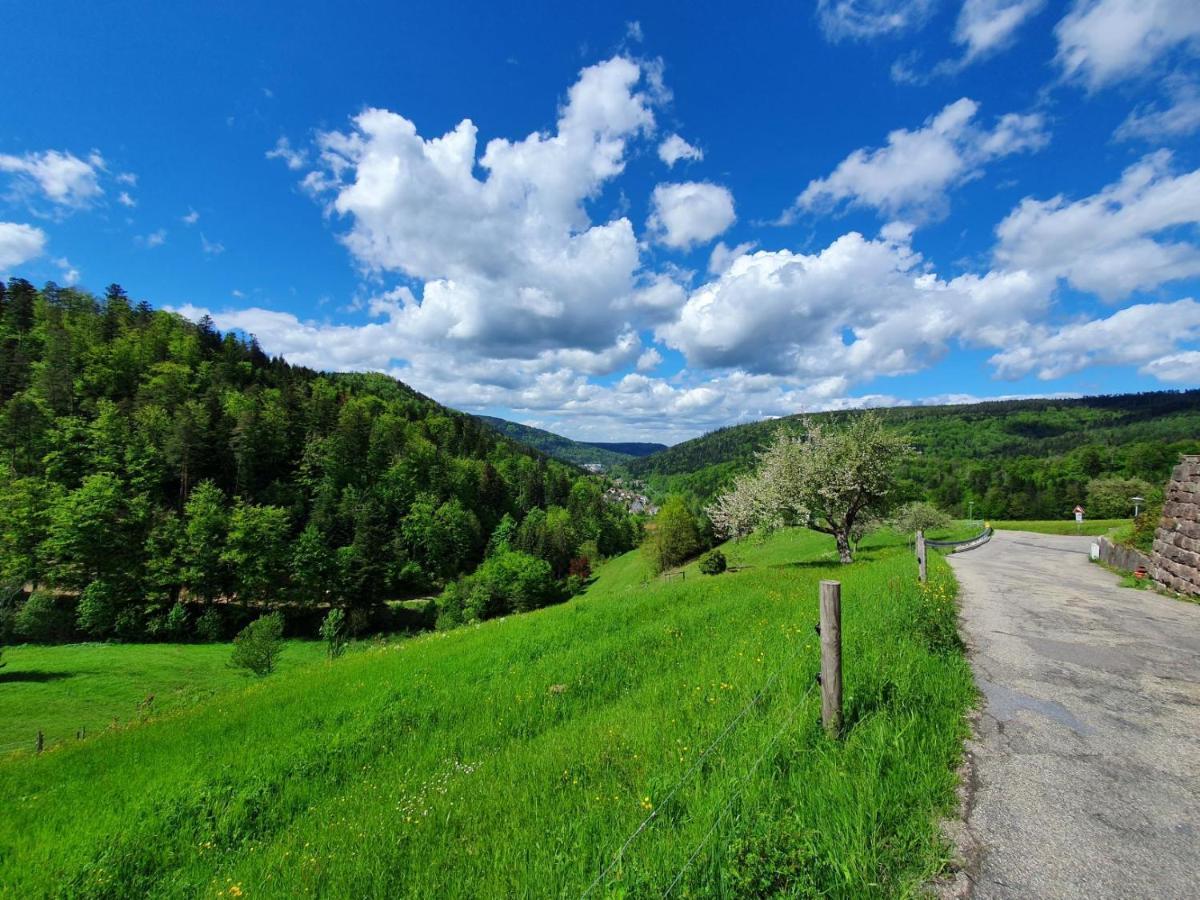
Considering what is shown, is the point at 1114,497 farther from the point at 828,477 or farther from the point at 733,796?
the point at 733,796

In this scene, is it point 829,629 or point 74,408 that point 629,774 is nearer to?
point 829,629

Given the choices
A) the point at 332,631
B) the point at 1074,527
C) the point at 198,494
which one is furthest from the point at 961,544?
the point at 198,494

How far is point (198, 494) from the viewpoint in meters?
62.2

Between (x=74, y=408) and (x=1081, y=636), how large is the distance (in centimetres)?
11434

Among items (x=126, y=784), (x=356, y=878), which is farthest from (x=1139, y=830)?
(x=126, y=784)

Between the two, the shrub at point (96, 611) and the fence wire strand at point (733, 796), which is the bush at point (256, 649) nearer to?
the shrub at point (96, 611)

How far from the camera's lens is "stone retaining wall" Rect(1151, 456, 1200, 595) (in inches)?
502

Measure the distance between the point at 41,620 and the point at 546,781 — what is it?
68.5 metres

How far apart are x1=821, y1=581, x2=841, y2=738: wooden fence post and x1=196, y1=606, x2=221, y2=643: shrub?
226 ft

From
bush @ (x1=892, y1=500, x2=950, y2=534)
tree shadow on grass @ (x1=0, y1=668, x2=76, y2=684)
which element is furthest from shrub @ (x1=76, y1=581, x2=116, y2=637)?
bush @ (x1=892, y1=500, x2=950, y2=534)

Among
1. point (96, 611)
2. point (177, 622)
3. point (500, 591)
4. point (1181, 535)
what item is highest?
point (1181, 535)

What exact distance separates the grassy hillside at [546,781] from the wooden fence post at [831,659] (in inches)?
10.0

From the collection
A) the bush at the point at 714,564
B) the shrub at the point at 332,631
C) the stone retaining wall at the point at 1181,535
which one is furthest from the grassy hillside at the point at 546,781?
the shrub at the point at 332,631

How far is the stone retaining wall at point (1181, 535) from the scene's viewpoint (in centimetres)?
1275
